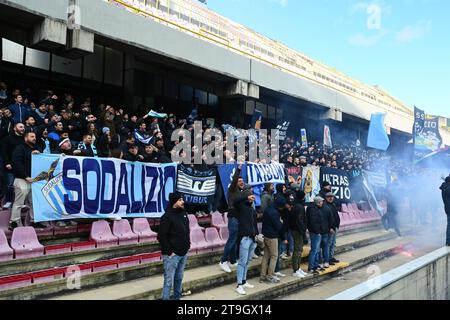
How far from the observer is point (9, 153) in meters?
6.21

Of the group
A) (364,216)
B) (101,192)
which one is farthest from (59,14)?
(364,216)

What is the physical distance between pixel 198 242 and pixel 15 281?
11.2 feet

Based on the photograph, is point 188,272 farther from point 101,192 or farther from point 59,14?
point 59,14

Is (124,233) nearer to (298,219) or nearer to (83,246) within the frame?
(83,246)

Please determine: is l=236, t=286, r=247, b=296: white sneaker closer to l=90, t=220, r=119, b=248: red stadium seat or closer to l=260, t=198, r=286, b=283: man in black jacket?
l=260, t=198, r=286, b=283: man in black jacket

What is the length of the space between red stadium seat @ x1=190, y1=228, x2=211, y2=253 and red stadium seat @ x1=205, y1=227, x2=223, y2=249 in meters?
0.11

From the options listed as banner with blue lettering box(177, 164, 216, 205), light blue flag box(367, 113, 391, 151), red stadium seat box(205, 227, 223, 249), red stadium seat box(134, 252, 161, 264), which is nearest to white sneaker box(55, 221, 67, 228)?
red stadium seat box(134, 252, 161, 264)

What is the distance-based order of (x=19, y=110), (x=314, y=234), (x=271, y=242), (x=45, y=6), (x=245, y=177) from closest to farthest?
(x=271, y=242)
(x=314, y=234)
(x=19, y=110)
(x=45, y=6)
(x=245, y=177)

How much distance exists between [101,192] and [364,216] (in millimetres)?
10374

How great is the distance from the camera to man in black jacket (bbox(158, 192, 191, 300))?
16.9ft

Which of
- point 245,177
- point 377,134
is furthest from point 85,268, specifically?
point 377,134
